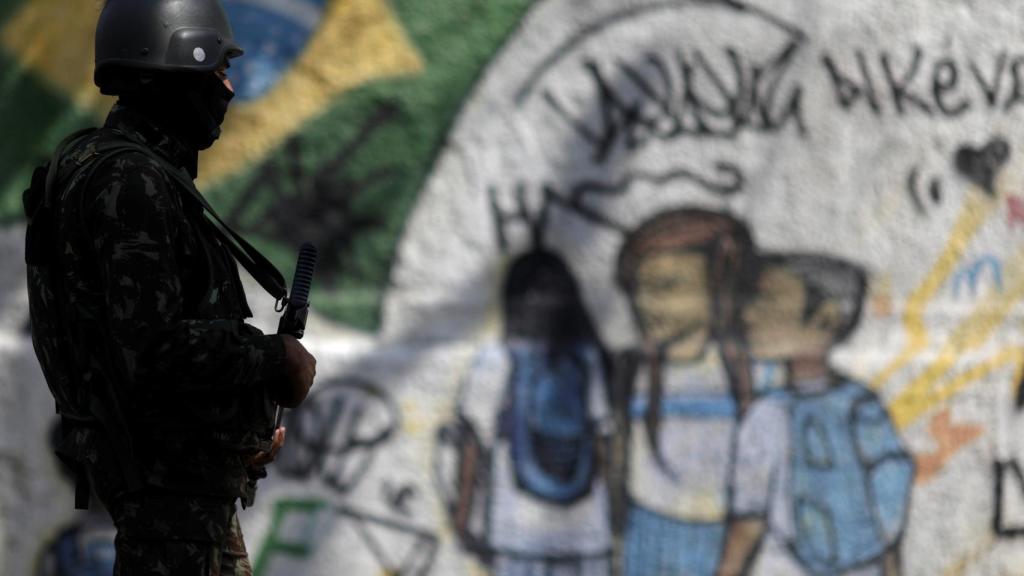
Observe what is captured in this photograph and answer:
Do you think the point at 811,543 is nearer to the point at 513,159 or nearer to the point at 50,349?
the point at 513,159

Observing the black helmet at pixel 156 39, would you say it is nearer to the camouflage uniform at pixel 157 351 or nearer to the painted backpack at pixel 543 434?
the camouflage uniform at pixel 157 351

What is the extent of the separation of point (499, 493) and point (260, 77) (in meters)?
1.35

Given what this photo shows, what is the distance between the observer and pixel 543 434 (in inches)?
169

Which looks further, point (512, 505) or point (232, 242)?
point (512, 505)

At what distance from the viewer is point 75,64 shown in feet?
14.2

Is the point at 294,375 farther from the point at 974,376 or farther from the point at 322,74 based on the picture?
the point at 974,376

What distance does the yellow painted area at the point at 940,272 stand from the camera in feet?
14.4

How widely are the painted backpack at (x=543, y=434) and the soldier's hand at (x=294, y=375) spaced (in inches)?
72.3

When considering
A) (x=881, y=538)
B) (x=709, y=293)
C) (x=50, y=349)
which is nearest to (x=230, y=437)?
(x=50, y=349)

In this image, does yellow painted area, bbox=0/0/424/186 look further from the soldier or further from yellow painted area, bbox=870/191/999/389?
the soldier

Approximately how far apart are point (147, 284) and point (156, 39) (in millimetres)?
429

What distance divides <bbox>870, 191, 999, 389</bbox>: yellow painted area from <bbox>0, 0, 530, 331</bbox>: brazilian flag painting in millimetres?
1402

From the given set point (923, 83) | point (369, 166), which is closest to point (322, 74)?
point (369, 166)

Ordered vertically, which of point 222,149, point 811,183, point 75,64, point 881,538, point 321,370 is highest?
point 75,64
